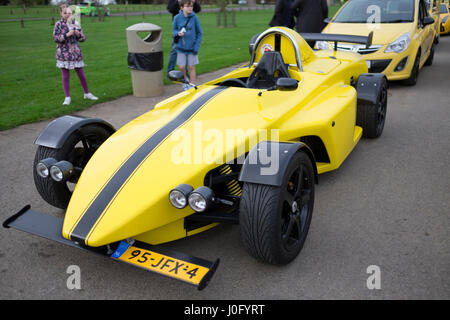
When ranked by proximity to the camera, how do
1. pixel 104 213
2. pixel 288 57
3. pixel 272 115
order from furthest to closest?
pixel 288 57 < pixel 272 115 < pixel 104 213

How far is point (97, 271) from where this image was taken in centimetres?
291

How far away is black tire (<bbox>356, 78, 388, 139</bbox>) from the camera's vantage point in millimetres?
5070

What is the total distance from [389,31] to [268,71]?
15.6 ft

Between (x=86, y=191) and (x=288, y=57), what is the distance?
2.97 meters

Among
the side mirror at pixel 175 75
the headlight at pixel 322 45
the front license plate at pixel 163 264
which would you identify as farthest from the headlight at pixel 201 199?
the headlight at pixel 322 45

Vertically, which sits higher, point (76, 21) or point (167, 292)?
point (76, 21)

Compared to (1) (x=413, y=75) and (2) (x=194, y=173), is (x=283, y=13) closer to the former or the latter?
(1) (x=413, y=75)

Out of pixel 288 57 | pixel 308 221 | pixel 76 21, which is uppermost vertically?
pixel 76 21

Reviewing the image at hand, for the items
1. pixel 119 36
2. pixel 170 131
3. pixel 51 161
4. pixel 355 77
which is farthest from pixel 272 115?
pixel 119 36

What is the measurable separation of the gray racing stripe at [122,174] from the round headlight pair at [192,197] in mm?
425

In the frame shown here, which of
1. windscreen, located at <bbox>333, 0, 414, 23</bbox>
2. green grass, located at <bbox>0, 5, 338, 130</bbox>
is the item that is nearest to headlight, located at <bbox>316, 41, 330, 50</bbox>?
windscreen, located at <bbox>333, 0, 414, 23</bbox>
